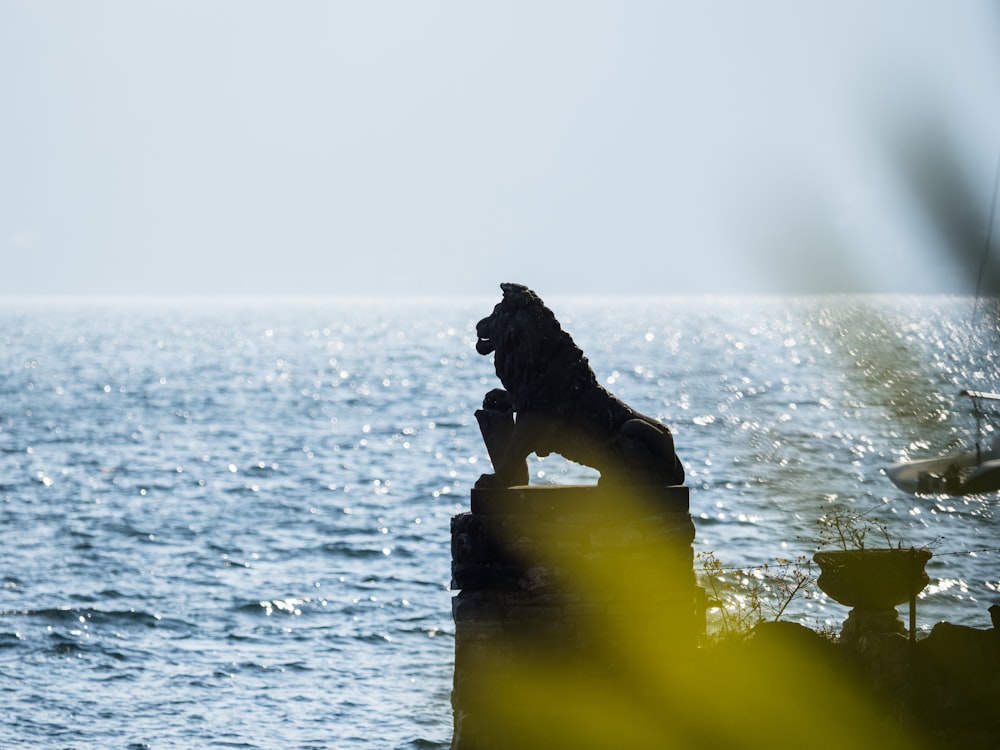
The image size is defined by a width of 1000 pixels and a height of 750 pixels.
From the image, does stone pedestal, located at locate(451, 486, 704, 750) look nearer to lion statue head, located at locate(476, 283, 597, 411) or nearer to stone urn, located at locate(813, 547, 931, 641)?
lion statue head, located at locate(476, 283, 597, 411)

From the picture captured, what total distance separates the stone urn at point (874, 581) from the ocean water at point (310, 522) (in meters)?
4.04

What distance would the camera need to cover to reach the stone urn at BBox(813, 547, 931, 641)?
1309cm

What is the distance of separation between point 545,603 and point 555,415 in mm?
1569

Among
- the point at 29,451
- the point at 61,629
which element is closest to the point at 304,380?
the point at 29,451

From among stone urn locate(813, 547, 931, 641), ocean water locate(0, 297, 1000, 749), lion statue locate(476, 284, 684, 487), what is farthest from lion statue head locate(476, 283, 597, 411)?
ocean water locate(0, 297, 1000, 749)

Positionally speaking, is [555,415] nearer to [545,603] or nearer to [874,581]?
[545,603]

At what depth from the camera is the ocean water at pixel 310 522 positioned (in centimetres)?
2084

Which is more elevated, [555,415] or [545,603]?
[555,415]

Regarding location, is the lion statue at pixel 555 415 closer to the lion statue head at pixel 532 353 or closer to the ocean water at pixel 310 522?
the lion statue head at pixel 532 353

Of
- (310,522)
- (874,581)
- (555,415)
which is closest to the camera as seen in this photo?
(555,415)

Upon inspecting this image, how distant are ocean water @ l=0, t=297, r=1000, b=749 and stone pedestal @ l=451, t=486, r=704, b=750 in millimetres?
5504

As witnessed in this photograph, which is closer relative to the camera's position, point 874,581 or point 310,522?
point 874,581

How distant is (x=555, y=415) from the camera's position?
12.6 metres

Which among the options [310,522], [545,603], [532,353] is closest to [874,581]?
[545,603]
